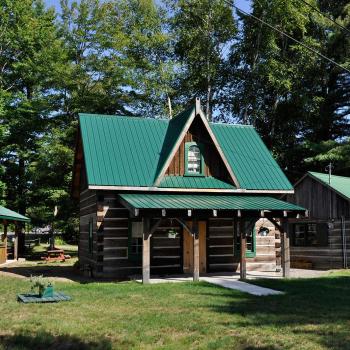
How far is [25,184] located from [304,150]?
22.2 metres

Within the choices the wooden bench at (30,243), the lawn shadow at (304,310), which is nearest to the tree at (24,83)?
the wooden bench at (30,243)

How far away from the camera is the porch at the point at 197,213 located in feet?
61.5

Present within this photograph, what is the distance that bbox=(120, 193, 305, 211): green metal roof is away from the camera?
62.8 ft

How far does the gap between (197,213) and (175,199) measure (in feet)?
5.54

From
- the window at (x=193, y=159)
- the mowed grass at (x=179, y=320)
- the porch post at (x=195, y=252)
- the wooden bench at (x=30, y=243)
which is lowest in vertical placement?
the mowed grass at (x=179, y=320)

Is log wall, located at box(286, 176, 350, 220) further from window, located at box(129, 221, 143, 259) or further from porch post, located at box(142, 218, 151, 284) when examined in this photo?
porch post, located at box(142, 218, 151, 284)

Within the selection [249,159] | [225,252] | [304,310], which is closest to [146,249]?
[225,252]

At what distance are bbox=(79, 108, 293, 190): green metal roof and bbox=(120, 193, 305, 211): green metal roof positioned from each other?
525 mm

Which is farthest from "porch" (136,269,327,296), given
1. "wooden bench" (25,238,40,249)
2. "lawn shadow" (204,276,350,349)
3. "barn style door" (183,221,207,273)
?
"wooden bench" (25,238,40,249)

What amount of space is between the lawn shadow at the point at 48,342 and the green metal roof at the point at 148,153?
10.9 m

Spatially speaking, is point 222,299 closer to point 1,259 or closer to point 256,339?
point 256,339

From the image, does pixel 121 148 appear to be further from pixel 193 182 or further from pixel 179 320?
pixel 179 320

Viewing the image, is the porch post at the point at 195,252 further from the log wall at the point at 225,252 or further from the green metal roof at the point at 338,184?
the green metal roof at the point at 338,184

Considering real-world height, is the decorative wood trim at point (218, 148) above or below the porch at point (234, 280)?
above
